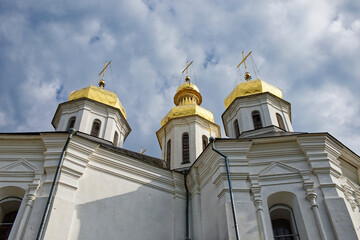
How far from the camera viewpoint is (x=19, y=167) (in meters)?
9.41

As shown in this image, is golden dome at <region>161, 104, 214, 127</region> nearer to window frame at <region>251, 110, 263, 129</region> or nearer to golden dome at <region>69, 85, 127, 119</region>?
golden dome at <region>69, 85, 127, 119</region>

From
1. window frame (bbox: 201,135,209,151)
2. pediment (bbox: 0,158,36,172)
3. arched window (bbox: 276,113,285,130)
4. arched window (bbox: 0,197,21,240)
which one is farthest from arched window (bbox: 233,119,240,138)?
arched window (bbox: 0,197,21,240)

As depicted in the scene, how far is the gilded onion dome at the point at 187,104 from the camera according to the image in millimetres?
16469

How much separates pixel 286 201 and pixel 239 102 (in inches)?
230

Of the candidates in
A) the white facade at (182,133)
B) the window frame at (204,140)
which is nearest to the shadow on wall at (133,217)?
the white facade at (182,133)

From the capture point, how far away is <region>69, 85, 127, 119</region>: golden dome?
49.6ft

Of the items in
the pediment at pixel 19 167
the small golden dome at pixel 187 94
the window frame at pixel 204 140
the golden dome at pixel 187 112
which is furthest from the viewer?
the small golden dome at pixel 187 94

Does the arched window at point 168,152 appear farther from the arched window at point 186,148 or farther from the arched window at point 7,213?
the arched window at point 7,213

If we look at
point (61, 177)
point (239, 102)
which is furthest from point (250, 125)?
point (61, 177)

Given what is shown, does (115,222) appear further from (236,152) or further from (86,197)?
(236,152)

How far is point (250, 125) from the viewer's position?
13.7m

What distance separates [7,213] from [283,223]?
298 inches

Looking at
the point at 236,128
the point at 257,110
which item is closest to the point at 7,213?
the point at 236,128

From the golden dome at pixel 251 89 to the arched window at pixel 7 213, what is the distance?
30.2 feet
